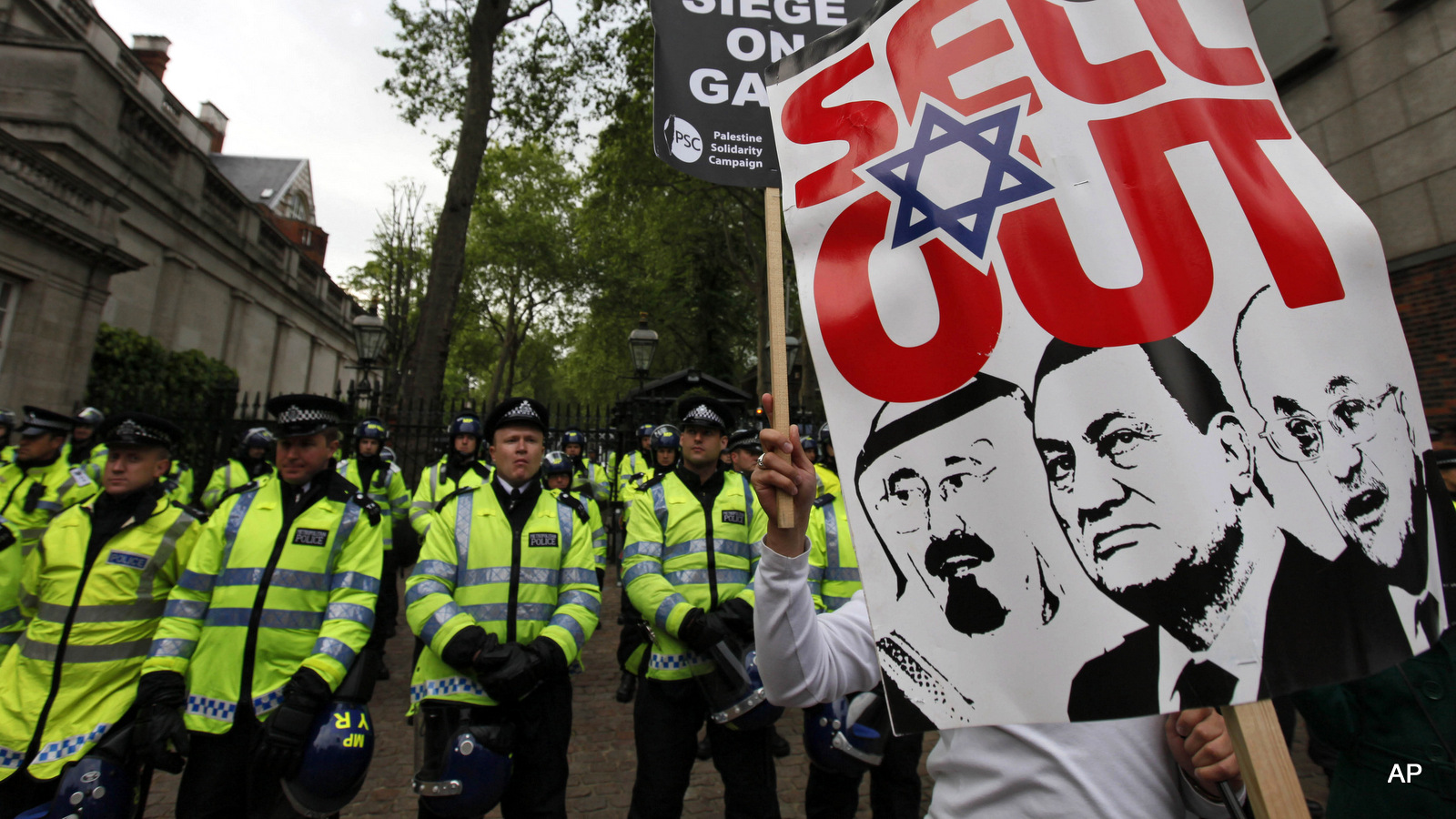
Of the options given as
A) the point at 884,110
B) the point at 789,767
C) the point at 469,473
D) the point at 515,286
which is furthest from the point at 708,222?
the point at 884,110

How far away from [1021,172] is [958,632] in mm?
912

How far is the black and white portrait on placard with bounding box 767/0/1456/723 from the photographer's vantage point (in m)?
1.10

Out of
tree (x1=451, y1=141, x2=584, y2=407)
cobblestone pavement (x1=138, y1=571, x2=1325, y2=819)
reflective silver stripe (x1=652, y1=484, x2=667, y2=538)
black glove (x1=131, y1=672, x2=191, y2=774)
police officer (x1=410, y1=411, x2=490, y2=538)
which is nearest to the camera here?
black glove (x1=131, y1=672, x2=191, y2=774)

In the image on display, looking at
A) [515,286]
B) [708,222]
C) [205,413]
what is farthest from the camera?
[515,286]

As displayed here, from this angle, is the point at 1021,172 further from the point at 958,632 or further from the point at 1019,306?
the point at 958,632

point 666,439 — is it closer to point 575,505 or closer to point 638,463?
point 638,463

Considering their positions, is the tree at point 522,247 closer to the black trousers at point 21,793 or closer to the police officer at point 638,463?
the police officer at point 638,463

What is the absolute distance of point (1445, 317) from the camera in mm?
8164

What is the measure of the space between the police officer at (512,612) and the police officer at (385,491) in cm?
352

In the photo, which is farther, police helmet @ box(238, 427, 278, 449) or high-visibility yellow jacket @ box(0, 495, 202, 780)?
police helmet @ box(238, 427, 278, 449)

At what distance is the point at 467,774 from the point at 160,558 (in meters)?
1.96

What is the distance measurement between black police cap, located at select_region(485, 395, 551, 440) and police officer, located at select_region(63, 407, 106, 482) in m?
5.82

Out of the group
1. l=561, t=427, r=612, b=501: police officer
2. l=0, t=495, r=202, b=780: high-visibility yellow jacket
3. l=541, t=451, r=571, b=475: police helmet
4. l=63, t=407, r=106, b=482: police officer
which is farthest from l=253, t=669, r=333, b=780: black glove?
l=561, t=427, r=612, b=501: police officer

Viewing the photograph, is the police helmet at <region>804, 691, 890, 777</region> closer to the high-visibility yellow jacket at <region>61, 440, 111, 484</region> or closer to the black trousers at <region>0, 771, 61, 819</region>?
the black trousers at <region>0, 771, 61, 819</region>
